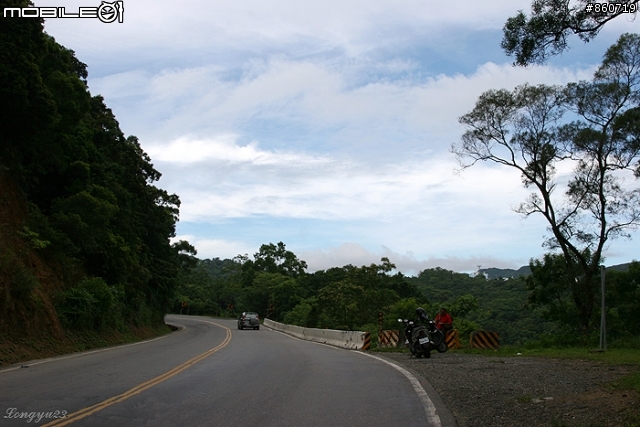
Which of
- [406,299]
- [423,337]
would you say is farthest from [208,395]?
[406,299]

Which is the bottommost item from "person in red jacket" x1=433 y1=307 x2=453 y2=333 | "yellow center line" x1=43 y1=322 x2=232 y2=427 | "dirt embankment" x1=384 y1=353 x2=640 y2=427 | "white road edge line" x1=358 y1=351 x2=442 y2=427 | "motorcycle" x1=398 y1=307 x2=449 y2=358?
"yellow center line" x1=43 y1=322 x2=232 y2=427

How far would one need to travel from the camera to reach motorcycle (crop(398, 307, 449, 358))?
1845 cm

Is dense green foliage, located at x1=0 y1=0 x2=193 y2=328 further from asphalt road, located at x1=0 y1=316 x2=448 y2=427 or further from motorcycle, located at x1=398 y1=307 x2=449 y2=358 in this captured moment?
motorcycle, located at x1=398 y1=307 x2=449 y2=358

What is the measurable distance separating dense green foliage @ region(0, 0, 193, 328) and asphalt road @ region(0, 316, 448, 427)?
9.24m

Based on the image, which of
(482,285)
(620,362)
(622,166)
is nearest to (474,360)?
(620,362)

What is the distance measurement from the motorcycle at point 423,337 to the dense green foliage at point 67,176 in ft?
42.8

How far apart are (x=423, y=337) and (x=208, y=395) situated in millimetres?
10028

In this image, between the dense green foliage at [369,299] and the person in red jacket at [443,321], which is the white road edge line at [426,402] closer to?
the person in red jacket at [443,321]

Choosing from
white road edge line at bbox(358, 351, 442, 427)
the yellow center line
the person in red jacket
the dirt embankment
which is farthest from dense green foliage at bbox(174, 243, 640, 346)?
the yellow center line

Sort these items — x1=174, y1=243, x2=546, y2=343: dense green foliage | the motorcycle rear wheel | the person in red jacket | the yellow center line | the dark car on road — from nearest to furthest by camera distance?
the yellow center line
the motorcycle rear wheel
the person in red jacket
x1=174, y1=243, x2=546, y2=343: dense green foliage
the dark car on road

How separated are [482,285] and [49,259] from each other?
7175 cm

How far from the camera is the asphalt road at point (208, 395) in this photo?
803 centimetres

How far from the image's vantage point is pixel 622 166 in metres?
28.6

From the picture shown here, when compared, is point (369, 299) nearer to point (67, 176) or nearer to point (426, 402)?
point (67, 176)
